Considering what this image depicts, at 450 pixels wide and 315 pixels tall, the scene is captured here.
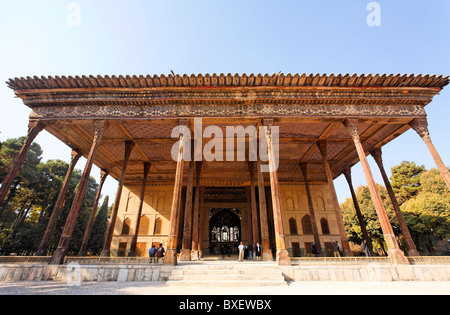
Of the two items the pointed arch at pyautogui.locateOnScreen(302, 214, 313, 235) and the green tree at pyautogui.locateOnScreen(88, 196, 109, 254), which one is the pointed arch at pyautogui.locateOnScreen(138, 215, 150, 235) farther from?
the pointed arch at pyautogui.locateOnScreen(302, 214, 313, 235)

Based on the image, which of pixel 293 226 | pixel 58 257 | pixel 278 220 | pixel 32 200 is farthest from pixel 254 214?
pixel 32 200

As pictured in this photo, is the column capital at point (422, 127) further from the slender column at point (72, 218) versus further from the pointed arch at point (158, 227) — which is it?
the pointed arch at point (158, 227)

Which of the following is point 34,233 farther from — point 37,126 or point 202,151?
point 202,151

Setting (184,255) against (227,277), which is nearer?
(227,277)

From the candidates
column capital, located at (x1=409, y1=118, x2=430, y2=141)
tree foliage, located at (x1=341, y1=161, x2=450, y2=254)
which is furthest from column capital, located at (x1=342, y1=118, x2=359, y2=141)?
tree foliage, located at (x1=341, y1=161, x2=450, y2=254)

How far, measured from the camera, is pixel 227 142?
12.0 m

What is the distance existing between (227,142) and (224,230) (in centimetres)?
1102

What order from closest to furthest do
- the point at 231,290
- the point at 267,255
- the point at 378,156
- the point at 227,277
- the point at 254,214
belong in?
the point at 231,290, the point at 227,277, the point at 267,255, the point at 254,214, the point at 378,156

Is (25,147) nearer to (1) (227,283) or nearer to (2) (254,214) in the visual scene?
(1) (227,283)

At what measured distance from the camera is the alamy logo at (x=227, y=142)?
8860 millimetres

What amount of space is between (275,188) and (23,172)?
26.3 meters

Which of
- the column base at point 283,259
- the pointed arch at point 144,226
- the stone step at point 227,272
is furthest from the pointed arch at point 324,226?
the pointed arch at point 144,226

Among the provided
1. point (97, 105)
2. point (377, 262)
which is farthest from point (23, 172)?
point (377, 262)

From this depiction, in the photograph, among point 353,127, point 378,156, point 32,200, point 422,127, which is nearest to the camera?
point 422,127
